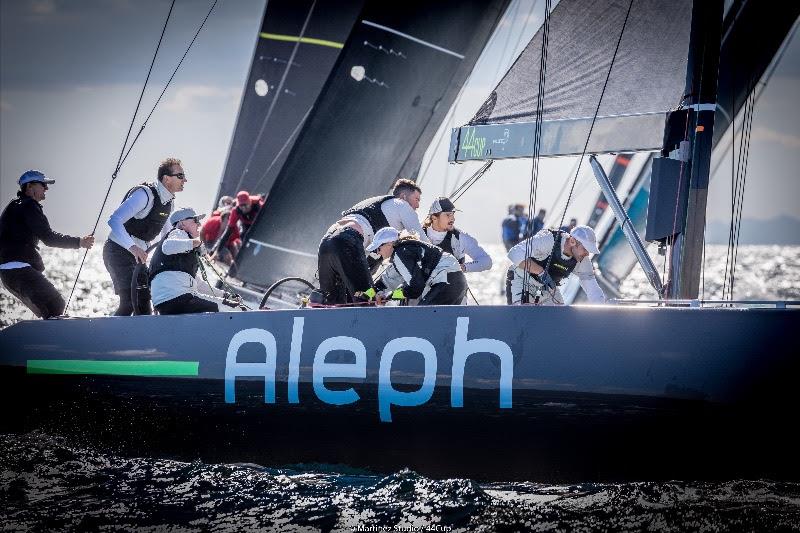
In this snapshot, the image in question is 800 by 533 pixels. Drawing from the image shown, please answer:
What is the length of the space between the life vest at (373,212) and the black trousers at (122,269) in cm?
152

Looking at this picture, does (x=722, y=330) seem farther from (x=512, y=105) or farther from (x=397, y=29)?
(x=397, y=29)

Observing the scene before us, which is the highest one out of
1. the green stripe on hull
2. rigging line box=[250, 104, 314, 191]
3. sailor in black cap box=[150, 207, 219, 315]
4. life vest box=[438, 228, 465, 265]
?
rigging line box=[250, 104, 314, 191]

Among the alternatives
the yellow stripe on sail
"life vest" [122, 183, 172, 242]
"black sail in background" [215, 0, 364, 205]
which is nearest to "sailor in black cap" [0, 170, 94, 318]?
"life vest" [122, 183, 172, 242]

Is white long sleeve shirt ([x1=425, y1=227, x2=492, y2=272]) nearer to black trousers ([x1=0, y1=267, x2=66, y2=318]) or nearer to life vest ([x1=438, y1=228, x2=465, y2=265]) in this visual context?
life vest ([x1=438, y1=228, x2=465, y2=265])

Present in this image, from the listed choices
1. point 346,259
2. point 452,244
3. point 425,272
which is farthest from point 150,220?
point 425,272

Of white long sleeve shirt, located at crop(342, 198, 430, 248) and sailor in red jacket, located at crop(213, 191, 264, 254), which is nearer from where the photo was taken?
white long sleeve shirt, located at crop(342, 198, 430, 248)

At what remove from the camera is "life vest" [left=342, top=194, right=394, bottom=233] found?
652 centimetres

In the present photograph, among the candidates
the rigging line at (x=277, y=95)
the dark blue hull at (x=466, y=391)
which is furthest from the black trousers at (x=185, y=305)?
the rigging line at (x=277, y=95)

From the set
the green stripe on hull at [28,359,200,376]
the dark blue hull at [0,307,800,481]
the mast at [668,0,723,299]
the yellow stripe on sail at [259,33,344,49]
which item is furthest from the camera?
the yellow stripe on sail at [259,33,344,49]

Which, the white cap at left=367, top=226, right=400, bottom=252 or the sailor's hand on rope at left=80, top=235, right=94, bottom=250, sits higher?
the white cap at left=367, top=226, right=400, bottom=252

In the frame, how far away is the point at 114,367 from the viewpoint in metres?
6.02

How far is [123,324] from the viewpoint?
6039 mm

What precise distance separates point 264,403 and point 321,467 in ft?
1.51

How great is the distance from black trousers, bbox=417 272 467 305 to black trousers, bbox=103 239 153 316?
2.10 meters
